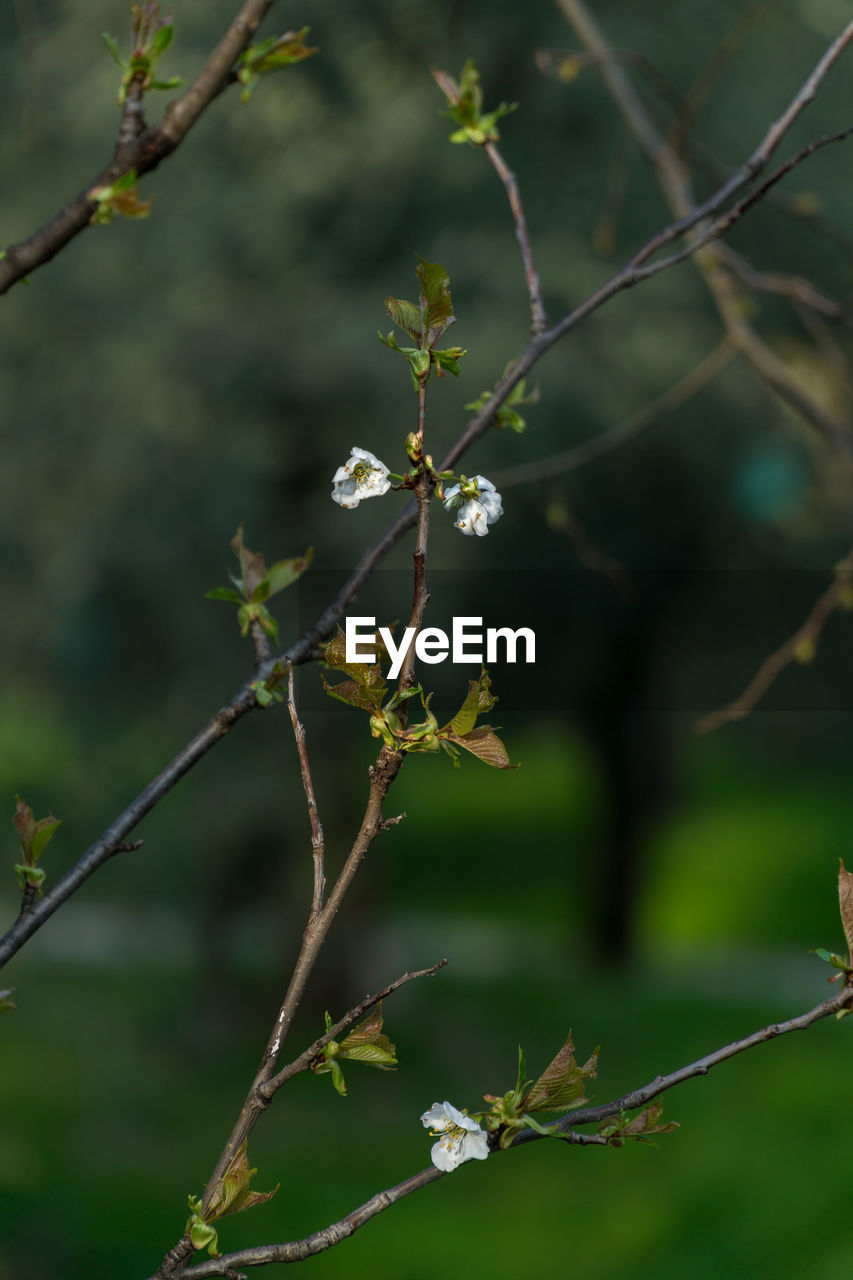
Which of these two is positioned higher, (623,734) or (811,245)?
(811,245)

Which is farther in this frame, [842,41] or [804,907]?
[804,907]

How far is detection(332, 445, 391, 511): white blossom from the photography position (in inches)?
32.9

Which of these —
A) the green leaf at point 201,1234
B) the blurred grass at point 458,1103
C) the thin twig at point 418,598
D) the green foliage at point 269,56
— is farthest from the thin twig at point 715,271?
the blurred grass at point 458,1103

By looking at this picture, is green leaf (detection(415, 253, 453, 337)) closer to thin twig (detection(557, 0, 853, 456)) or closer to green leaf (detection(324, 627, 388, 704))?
green leaf (detection(324, 627, 388, 704))

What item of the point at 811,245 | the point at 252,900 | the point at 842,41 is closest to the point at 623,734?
the point at 252,900

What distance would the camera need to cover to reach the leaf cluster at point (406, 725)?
783 millimetres

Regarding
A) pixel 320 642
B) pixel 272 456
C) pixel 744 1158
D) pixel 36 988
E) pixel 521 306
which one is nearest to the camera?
pixel 320 642

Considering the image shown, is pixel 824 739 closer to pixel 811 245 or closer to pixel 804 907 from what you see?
pixel 804 907

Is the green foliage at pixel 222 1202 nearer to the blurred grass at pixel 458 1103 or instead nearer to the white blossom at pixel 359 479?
the white blossom at pixel 359 479

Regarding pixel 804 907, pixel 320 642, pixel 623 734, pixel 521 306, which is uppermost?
pixel 521 306

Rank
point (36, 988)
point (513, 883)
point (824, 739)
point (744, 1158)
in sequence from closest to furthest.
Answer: point (744, 1158) → point (36, 988) → point (824, 739) → point (513, 883)

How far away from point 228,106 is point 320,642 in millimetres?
3825

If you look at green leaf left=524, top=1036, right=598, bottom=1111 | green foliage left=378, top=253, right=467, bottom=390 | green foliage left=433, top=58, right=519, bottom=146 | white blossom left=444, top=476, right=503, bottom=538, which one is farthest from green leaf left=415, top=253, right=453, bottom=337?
green leaf left=524, top=1036, right=598, bottom=1111

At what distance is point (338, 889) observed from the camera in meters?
0.79
